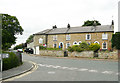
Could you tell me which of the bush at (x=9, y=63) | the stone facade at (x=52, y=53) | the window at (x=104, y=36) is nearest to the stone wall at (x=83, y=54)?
the stone facade at (x=52, y=53)

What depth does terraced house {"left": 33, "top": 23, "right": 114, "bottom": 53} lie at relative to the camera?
34125mm

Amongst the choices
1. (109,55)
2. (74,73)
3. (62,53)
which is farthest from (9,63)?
(109,55)

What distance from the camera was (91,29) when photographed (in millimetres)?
36750

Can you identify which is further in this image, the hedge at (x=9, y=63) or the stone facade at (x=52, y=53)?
the stone facade at (x=52, y=53)

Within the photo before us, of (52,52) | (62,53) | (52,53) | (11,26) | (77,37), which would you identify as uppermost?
(11,26)

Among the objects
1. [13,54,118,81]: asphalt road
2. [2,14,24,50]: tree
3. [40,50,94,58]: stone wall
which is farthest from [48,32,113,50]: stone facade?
[13,54,118,81]: asphalt road

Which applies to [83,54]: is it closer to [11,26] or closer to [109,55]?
[109,55]

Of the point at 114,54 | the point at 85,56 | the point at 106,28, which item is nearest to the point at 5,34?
the point at 85,56

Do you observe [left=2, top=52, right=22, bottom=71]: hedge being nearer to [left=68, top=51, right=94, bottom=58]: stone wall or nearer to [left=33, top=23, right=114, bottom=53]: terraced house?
[left=68, top=51, right=94, bottom=58]: stone wall

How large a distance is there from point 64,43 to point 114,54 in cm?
1861

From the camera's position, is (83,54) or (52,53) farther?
(52,53)

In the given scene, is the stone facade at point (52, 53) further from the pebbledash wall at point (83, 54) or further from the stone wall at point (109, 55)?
the stone wall at point (109, 55)

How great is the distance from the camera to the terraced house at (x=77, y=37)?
34125 millimetres

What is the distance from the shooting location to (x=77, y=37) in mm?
37031
